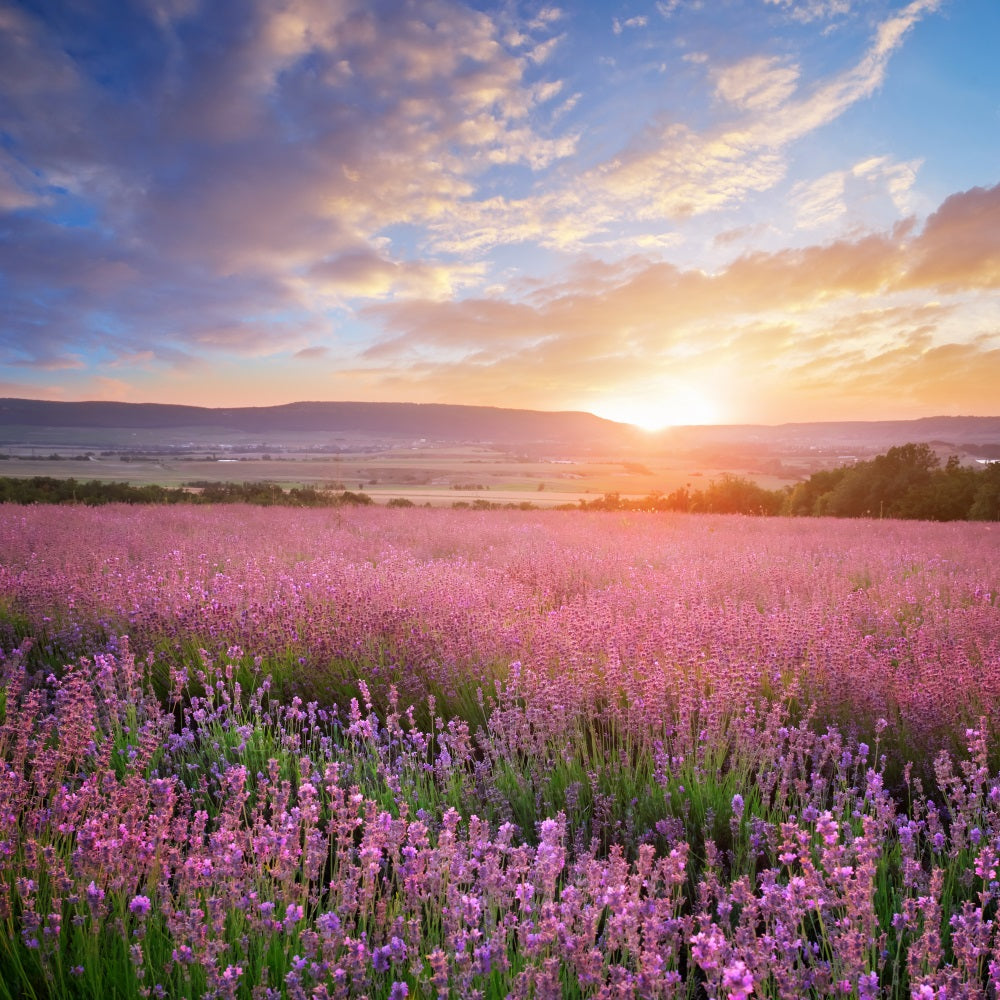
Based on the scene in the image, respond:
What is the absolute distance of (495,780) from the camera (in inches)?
117

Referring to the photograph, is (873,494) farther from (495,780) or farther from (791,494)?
(495,780)

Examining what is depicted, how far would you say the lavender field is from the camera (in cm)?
163

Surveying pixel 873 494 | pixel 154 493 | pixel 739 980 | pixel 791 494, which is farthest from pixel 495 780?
pixel 791 494

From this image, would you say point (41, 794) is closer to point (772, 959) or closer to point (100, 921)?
point (100, 921)

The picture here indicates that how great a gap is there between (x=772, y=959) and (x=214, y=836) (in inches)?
60.3

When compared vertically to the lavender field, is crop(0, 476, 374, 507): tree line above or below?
above

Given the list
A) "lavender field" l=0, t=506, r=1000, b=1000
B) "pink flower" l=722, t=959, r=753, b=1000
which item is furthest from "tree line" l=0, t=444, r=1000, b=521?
"pink flower" l=722, t=959, r=753, b=1000

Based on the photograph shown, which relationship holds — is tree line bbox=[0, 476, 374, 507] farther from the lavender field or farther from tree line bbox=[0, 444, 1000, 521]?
the lavender field

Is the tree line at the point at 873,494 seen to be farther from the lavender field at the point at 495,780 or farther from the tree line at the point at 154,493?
the lavender field at the point at 495,780

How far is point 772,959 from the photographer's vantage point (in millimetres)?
1439

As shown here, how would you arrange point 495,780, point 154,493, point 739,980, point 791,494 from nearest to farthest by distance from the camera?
point 739,980, point 495,780, point 154,493, point 791,494

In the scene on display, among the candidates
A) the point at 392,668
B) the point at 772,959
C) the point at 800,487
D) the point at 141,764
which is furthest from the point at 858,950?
the point at 800,487

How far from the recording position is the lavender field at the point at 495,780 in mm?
1630

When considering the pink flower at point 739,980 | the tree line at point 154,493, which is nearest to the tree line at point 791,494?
the tree line at point 154,493
